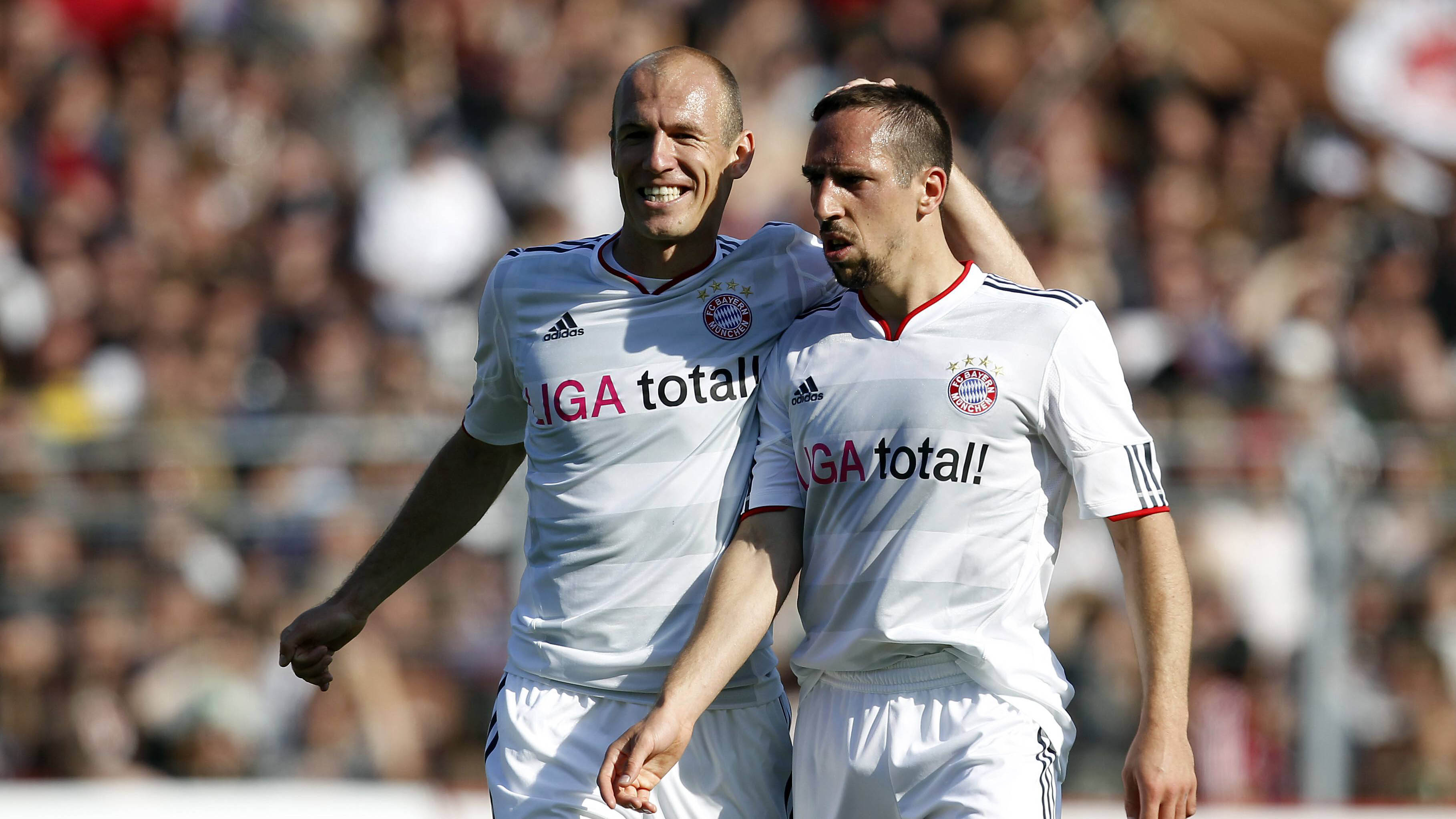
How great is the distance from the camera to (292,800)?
7395 millimetres

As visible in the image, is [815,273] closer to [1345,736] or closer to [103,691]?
[1345,736]

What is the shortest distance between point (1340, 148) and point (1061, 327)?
7040 millimetres

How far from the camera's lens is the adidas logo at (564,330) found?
4.38 meters

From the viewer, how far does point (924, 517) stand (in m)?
3.96

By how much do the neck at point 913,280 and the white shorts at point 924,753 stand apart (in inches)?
33.4

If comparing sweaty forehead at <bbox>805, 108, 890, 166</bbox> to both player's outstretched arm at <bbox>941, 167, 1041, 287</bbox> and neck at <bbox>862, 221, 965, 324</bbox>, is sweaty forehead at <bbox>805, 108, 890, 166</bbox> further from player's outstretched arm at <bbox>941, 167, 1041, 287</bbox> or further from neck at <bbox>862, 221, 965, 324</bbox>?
player's outstretched arm at <bbox>941, 167, 1041, 287</bbox>

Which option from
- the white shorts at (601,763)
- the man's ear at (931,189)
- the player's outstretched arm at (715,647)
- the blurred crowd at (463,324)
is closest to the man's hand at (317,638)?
the white shorts at (601,763)

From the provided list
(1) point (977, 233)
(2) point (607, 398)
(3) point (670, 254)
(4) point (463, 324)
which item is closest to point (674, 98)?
(3) point (670, 254)

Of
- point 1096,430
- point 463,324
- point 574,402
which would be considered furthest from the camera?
point 463,324

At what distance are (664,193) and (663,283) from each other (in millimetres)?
272

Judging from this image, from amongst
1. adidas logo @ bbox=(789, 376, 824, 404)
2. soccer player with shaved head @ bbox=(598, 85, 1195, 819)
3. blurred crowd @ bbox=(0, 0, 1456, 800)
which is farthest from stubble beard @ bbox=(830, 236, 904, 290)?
blurred crowd @ bbox=(0, 0, 1456, 800)

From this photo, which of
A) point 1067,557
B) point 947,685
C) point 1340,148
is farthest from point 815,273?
point 1340,148

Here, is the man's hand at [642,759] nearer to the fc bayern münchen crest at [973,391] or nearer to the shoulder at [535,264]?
the fc bayern münchen crest at [973,391]

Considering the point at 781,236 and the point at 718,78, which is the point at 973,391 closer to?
the point at 781,236
